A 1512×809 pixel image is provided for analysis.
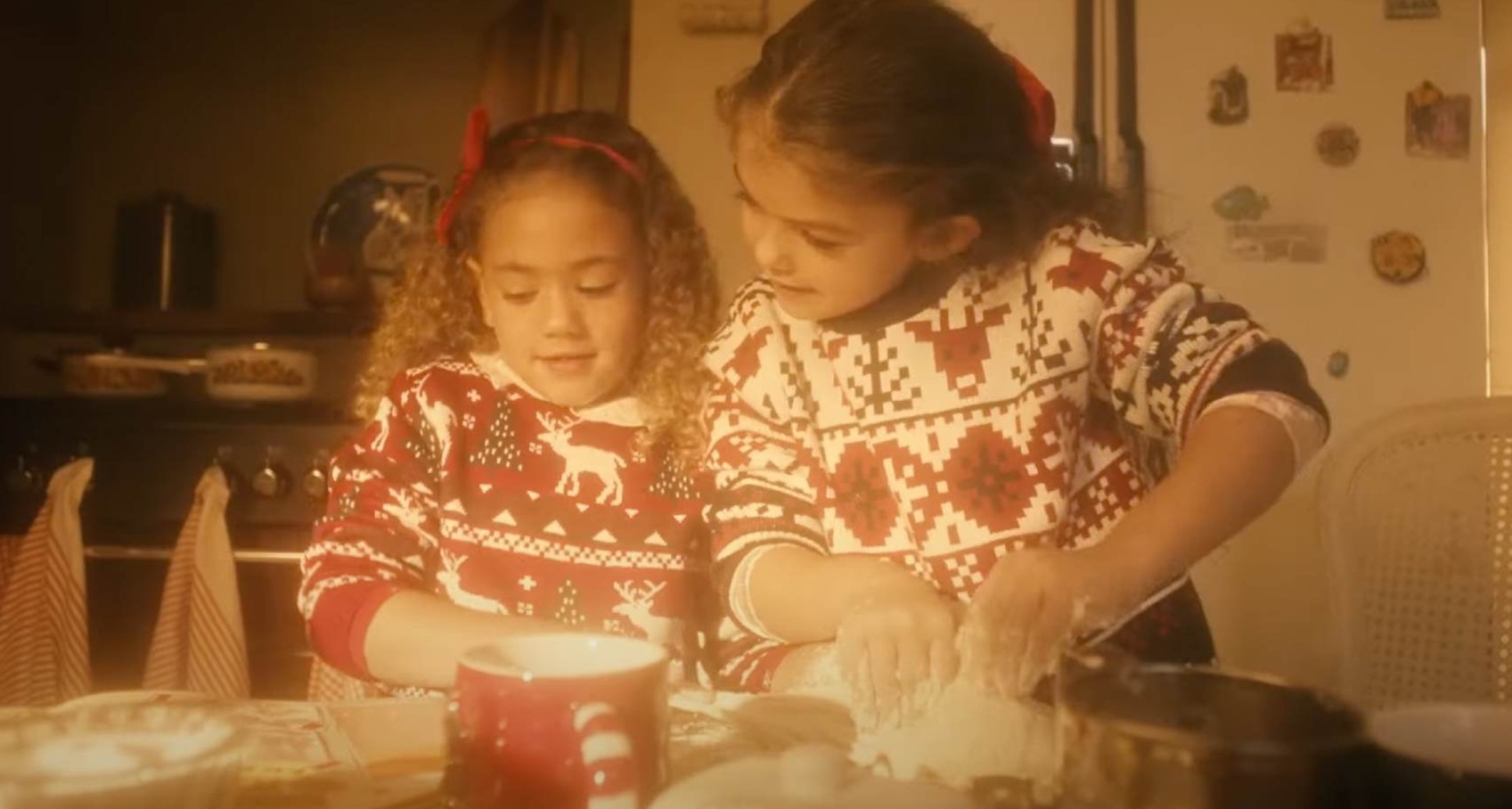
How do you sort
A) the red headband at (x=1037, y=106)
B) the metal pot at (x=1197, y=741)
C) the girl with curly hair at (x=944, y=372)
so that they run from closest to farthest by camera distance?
the metal pot at (x=1197, y=741) < the girl with curly hair at (x=944, y=372) < the red headband at (x=1037, y=106)

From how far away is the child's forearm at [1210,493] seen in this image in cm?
72

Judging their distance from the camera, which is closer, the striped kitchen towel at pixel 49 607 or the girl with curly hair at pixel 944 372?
the girl with curly hair at pixel 944 372

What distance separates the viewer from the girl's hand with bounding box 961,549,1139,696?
0.63 meters

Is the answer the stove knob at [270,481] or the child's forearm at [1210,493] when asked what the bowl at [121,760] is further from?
the stove knob at [270,481]

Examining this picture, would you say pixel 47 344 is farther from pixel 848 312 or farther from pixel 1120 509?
pixel 1120 509

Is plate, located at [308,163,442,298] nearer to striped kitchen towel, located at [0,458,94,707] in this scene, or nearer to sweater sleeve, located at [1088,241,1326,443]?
striped kitchen towel, located at [0,458,94,707]

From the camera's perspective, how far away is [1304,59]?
1579 mm

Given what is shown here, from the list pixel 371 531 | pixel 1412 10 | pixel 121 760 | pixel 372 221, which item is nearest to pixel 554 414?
pixel 371 531

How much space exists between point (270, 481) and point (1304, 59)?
54.1 inches

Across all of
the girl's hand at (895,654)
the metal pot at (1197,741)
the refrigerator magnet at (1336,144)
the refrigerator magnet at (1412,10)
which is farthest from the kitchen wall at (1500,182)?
the metal pot at (1197,741)

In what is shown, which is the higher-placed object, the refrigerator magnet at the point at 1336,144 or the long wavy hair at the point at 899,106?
the refrigerator magnet at the point at 1336,144

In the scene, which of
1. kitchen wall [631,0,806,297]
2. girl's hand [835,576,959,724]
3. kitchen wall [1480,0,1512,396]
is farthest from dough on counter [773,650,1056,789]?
kitchen wall [1480,0,1512,396]

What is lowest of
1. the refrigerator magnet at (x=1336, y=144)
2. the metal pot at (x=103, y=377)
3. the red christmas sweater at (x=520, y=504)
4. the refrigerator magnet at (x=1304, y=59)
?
the red christmas sweater at (x=520, y=504)

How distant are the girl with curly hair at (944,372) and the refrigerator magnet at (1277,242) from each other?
732 millimetres
